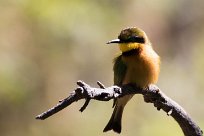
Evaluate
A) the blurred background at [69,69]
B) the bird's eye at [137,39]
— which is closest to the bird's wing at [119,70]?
the bird's eye at [137,39]

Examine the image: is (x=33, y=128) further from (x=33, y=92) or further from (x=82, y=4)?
(x=82, y=4)

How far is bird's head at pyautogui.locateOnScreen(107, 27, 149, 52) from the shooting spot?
237cm

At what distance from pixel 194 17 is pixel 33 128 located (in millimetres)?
1697

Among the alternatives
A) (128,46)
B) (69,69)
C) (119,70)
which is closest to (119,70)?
(119,70)

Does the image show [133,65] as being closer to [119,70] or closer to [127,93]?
[119,70]

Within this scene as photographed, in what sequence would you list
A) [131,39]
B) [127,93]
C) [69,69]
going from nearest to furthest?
[127,93] < [131,39] < [69,69]

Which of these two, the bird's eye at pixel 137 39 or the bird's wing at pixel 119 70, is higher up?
the bird's eye at pixel 137 39

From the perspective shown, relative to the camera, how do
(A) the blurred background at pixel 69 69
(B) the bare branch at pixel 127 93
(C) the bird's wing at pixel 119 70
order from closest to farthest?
(B) the bare branch at pixel 127 93, (C) the bird's wing at pixel 119 70, (A) the blurred background at pixel 69 69

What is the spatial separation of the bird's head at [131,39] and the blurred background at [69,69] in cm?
190

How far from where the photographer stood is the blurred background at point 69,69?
180 inches

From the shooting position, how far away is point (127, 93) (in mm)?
1835

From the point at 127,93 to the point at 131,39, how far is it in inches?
23.8

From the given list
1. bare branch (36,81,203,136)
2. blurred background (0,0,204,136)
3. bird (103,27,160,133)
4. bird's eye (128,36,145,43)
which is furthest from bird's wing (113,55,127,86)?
blurred background (0,0,204,136)

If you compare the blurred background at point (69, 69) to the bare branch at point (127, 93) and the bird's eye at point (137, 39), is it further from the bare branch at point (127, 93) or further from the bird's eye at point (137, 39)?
the bare branch at point (127, 93)
